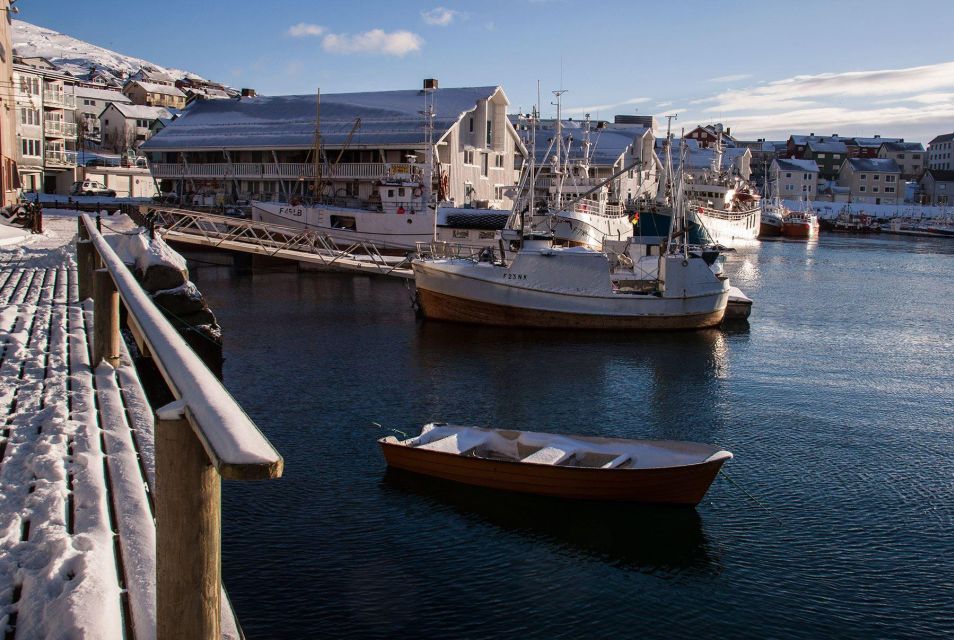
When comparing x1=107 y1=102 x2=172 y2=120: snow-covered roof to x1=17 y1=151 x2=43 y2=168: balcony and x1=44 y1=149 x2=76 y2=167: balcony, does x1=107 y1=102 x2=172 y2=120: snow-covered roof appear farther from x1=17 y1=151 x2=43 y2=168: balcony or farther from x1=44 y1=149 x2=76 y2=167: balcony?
x1=17 y1=151 x2=43 y2=168: balcony

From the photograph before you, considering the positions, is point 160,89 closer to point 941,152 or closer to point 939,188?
point 939,188

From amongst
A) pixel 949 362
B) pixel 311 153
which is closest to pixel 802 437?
pixel 949 362

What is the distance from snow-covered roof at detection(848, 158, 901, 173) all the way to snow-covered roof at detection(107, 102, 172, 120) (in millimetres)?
111297

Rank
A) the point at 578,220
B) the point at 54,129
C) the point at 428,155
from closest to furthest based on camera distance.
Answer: the point at 578,220, the point at 428,155, the point at 54,129

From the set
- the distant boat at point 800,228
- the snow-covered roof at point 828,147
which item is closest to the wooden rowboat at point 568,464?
the distant boat at point 800,228

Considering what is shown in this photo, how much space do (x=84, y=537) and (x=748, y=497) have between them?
11.7 m

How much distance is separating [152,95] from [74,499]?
145320 millimetres

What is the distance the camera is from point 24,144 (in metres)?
63.0

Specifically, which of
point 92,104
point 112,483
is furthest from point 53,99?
point 112,483

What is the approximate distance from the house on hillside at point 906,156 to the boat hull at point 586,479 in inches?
6756

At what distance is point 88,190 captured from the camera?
7300 cm

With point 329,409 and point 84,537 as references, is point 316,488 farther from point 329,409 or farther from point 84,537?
point 84,537

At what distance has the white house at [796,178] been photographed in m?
146

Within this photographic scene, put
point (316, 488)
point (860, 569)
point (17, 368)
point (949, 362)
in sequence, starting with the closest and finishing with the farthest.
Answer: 1. point (17, 368)
2. point (860, 569)
3. point (316, 488)
4. point (949, 362)
